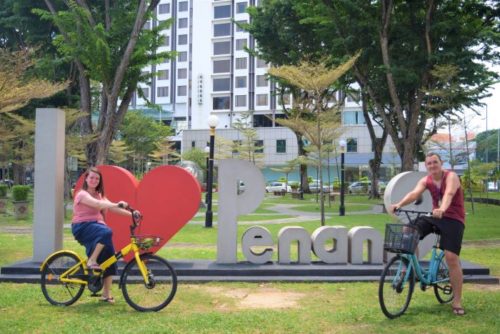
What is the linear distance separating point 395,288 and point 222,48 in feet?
231

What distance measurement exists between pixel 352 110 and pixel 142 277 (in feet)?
209

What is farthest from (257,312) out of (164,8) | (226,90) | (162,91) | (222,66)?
(164,8)

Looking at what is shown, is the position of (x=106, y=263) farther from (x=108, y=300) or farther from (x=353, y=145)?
(x=353, y=145)

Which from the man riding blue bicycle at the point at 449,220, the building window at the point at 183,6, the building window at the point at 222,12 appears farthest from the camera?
the building window at the point at 183,6

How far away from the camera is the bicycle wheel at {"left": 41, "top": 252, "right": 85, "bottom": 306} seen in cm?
759

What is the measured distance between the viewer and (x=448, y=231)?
698 cm

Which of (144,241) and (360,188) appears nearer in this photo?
(144,241)

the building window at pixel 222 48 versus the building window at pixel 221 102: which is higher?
the building window at pixel 222 48

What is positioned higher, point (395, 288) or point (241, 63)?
point (241, 63)

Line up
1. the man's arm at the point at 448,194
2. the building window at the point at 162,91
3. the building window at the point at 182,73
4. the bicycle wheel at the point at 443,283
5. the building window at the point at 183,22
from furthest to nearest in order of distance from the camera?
the building window at the point at 162,91 → the building window at the point at 183,22 → the building window at the point at 182,73 → the bicycle wheel at the point at 443,283 → the man's arm at the point at 448,194

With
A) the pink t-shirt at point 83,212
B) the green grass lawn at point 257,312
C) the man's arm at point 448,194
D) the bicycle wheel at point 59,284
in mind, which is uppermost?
the man's arm at point 448,194

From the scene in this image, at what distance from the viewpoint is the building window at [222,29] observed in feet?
243

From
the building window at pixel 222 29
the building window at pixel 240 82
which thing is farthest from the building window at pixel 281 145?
the building window at pixel 222 29

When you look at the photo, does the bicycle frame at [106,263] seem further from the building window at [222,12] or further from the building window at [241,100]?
the building window at [222,12]
